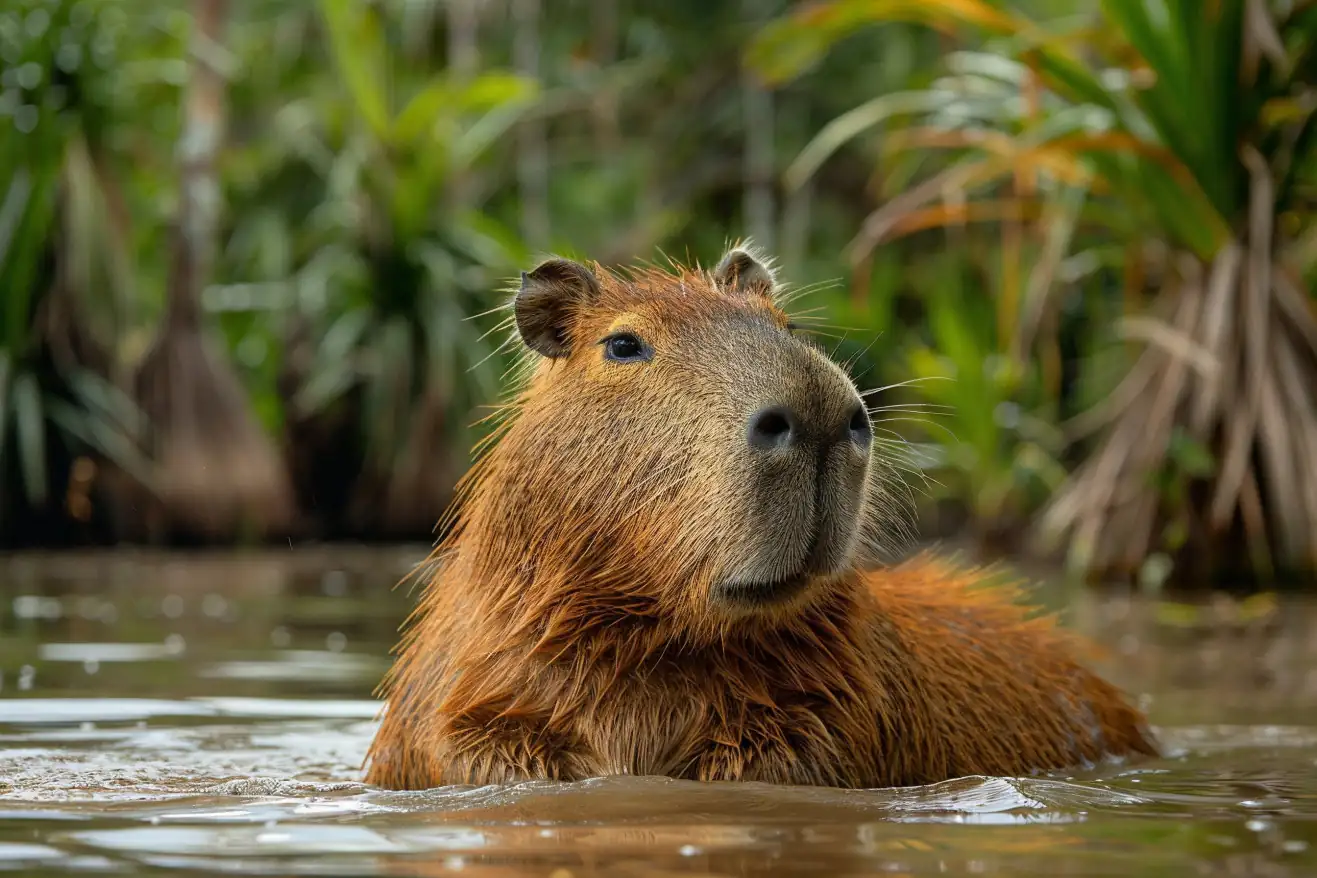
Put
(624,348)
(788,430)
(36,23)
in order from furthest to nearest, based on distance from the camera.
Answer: (36,23) → (624,348) → (788,430)

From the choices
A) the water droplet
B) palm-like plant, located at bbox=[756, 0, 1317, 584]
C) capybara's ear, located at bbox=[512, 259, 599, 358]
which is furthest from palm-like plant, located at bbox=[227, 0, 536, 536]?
capybara's ear, located at bbox=[512, 259, 599, 358]

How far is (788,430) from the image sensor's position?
3.08 meters

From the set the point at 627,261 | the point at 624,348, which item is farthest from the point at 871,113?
the point at 627,261

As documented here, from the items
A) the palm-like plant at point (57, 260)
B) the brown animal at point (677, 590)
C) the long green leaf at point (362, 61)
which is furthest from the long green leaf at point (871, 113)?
the brown animal at point (677, 590)

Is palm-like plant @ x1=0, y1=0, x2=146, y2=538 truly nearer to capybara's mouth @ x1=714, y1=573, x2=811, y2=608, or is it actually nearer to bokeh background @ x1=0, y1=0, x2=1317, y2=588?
bokeh background @ x1=0, y1=0, x2=1317, y2=588

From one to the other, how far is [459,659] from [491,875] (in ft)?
3.95

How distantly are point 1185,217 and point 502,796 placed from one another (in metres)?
6.53

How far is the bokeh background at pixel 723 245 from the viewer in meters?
8.43

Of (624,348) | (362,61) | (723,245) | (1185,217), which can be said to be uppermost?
(362,61)

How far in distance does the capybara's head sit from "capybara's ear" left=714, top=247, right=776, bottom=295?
14cm

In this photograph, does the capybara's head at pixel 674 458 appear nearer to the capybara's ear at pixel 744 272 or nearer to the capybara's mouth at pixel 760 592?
the capybara's mouth at pixel 760 592

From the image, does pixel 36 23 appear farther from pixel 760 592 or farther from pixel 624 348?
pixel 760 592

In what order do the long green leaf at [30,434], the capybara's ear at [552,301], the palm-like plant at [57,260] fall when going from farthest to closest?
the palm-like plant at [57,260] → the long green leaf at [30,434] → the capybara's ear at [552,301]

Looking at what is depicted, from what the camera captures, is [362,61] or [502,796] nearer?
[502,796]
